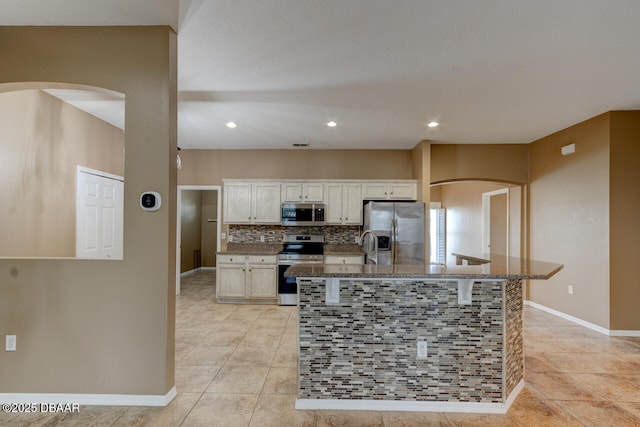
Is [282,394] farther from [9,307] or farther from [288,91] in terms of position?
[288,91]

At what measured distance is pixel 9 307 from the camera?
2447mm

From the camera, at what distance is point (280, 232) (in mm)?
5965

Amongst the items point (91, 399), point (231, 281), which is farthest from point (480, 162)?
point (91, 399)

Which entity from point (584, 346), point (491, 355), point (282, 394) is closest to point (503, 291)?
point (491, 355)

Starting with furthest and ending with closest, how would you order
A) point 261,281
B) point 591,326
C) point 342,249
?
1. point 342,249
2. point 261,281
3. point 591,326

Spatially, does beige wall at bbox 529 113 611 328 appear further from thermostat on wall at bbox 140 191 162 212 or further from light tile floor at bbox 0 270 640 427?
thermostat on wall at bbox 140 191 162 212

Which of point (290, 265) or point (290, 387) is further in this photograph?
point (290, 265)

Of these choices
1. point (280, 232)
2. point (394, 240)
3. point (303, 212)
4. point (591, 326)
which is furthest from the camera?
point (280, 232)

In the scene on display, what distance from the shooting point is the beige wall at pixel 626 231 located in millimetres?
3984

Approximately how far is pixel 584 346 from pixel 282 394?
3473mm

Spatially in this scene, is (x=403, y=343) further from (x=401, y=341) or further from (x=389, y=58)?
(x=389, y=58)

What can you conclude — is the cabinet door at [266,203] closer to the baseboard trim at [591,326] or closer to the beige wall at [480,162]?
the beige wall at [480,162]

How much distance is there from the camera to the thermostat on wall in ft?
7.97

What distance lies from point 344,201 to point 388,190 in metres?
0.79
